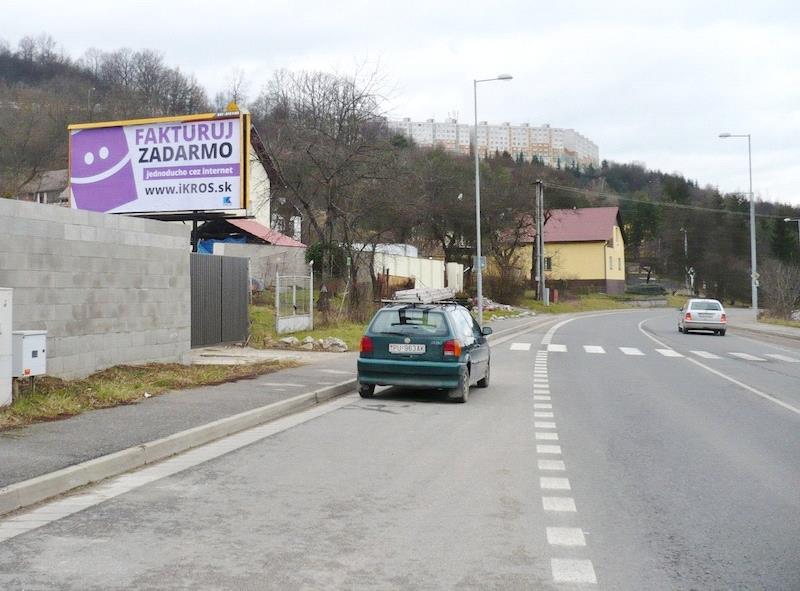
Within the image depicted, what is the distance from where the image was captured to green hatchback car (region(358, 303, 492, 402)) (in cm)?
1256

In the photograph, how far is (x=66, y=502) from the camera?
6.34 meters

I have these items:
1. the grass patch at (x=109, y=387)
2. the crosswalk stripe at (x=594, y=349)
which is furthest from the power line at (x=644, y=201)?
the grass patch at (x=109, y=387)

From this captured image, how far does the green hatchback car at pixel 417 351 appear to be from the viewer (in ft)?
41.2

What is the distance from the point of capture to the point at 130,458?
7660mm

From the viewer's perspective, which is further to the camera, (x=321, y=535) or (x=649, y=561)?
(x=321, y=535)

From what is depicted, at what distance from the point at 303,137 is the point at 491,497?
26.9m

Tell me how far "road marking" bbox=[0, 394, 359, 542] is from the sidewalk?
14 centimetres

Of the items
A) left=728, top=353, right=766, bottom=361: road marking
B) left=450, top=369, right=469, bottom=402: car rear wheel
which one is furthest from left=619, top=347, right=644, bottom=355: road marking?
left=450, top=369, right=469, bottom=402: car rear wheel

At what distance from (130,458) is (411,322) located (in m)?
6.01

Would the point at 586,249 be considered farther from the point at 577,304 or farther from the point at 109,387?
the point at 109,387

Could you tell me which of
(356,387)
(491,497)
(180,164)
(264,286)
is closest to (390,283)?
(264,286)

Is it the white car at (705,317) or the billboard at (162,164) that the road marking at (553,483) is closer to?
the billboard at (162,164)

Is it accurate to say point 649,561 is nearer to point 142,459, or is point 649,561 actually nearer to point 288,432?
point 142,459

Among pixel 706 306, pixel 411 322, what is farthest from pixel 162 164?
pixel 706 306
